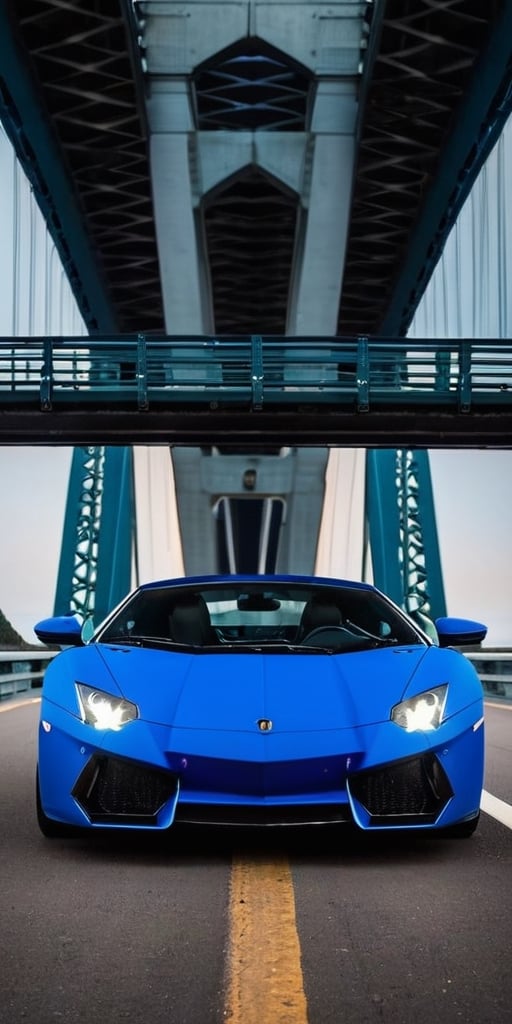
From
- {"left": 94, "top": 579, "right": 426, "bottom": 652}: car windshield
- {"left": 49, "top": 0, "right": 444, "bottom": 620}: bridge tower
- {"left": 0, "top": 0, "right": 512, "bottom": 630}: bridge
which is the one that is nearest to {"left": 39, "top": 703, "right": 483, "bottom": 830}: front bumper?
{"left": 94, "top": 579, "right": 426, "bottom": 652}: car windshield

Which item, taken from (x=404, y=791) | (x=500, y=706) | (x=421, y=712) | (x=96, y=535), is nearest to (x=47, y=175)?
(x=96, y=535)

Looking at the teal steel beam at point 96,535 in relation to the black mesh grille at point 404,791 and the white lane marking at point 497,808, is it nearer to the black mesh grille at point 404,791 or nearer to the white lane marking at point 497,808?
the white lane marking at point 497,808

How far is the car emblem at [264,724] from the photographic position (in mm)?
4254

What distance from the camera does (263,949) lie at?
3.17 meters

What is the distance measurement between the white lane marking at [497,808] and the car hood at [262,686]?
926 mm

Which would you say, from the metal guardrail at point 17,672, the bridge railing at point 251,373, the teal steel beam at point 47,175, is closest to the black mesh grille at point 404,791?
the metal guardrail at point 17,672

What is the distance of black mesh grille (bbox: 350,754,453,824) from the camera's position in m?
4.21

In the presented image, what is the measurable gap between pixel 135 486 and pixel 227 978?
133 ft

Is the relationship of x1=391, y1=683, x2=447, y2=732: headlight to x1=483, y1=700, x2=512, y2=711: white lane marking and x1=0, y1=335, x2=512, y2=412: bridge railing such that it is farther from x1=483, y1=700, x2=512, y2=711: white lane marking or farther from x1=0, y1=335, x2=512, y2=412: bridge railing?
x1=0, y1=335, x2=512, y2=412: bridge railing

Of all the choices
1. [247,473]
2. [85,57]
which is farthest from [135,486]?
[85,57]

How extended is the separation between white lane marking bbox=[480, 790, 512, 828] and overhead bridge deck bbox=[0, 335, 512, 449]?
1417 cm

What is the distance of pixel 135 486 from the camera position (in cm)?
4331

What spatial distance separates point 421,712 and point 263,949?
4.74ft

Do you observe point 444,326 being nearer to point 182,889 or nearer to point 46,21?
point 46,21
